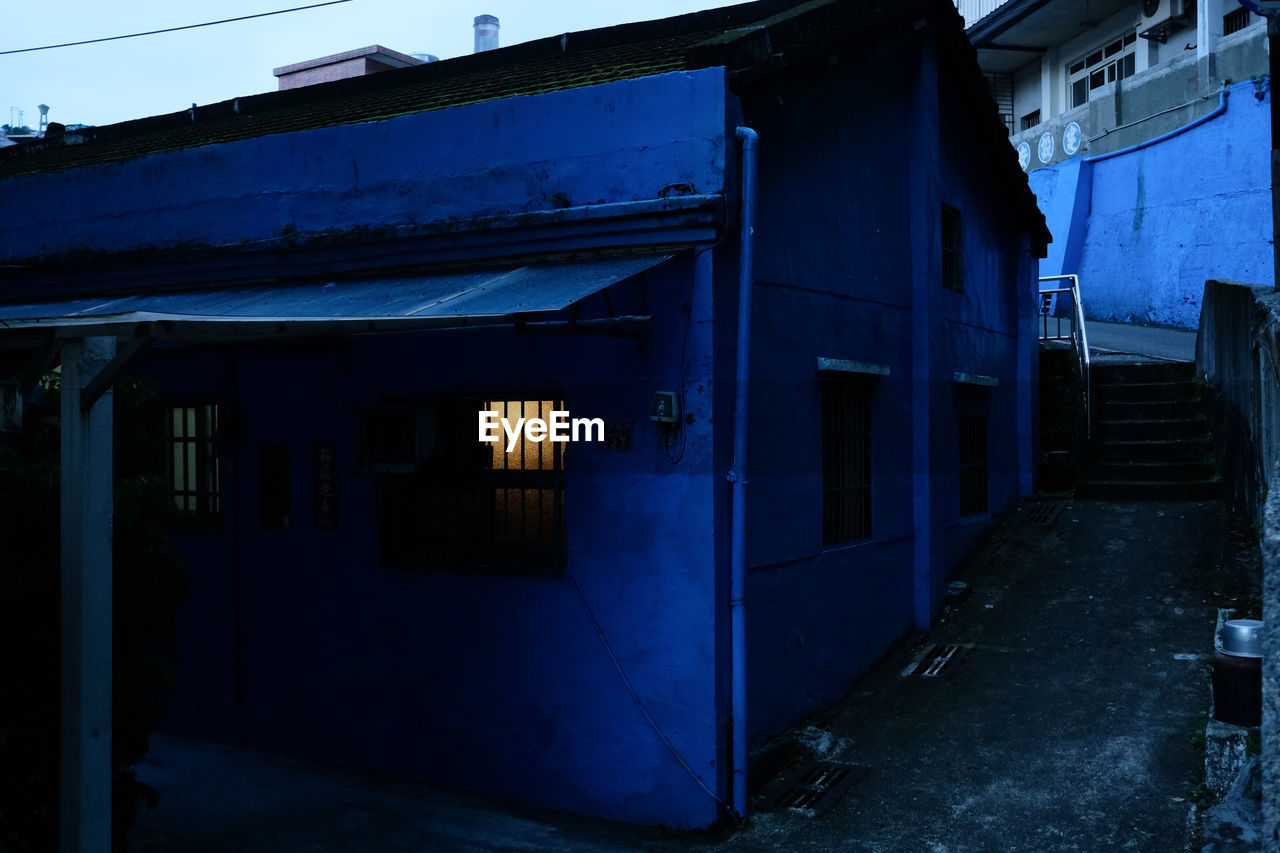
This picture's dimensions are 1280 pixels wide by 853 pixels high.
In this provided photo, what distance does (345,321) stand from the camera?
541 cm

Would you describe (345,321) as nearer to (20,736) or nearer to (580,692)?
(20,736)

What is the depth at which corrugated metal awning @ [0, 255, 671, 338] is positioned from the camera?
194 inches

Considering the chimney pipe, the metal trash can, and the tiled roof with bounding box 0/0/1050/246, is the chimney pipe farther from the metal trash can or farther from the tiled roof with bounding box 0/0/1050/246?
the metal trash can

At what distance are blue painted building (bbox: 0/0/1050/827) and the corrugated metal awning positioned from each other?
0.06m

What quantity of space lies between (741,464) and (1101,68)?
970 inches

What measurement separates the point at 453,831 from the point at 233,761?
269 cm

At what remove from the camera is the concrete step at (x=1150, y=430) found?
42.3 feet

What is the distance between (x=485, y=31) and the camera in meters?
15.6

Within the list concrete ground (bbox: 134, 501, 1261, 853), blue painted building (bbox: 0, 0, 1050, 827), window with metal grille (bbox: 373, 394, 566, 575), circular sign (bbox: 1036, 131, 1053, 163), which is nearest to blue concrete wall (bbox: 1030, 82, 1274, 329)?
circular sign (bbox: 1036, 131, 1053, 163)

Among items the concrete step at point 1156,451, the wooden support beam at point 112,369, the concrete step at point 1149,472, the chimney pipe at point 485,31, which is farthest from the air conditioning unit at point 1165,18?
the wooden support beam at point 112,369

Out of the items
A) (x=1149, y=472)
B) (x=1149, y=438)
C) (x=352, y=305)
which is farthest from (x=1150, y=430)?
(x=352, y=305)

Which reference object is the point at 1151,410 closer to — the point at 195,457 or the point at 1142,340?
the point at 1142,340

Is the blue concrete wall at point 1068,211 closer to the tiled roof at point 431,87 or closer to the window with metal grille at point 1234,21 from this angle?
the window with metal grille at point 1234,21

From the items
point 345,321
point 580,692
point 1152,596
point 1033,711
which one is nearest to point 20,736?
point 345,321
